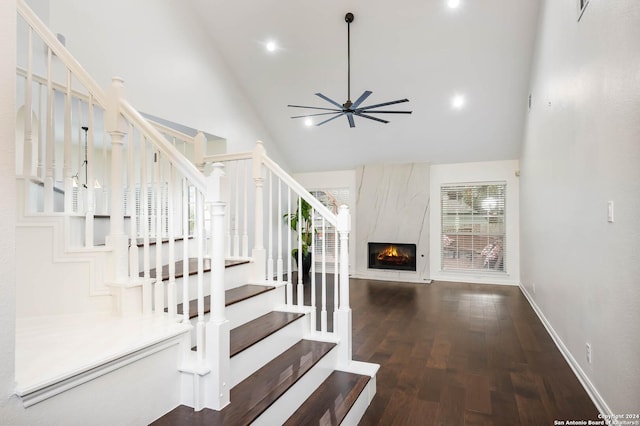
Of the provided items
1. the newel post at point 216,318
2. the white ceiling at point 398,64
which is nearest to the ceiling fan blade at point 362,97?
the white ceiling at point 398,64

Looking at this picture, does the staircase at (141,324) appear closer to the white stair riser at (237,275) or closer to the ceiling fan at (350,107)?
the white stair riser at (237,275)

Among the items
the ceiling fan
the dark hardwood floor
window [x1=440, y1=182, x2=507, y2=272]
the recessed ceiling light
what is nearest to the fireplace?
window [x1=440, y1=182, x2=507, y2=272]

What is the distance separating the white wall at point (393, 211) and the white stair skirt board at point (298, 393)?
4996 millimetres

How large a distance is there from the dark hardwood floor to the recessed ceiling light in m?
3.19

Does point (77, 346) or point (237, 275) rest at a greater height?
point (237, 275)

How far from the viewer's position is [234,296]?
253cm

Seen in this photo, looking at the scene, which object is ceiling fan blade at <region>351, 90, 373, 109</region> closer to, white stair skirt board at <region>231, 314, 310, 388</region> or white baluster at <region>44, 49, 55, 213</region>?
white stair skirt board at <region>231, 314, 310, 388</region>

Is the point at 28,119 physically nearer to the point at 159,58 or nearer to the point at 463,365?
the point at 159,58

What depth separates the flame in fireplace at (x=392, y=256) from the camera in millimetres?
7348

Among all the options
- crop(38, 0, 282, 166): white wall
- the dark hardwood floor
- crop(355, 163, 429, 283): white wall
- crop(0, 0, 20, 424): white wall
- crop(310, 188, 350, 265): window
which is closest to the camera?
crop(0, 0, 20, 424): white wall

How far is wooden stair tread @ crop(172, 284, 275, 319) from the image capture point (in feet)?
7.18

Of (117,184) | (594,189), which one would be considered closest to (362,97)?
(594,189)

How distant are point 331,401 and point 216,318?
914mm

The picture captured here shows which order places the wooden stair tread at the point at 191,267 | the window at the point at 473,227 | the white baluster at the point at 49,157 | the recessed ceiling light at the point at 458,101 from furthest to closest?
the window at the point at 473,227, the recessed ceiling light at the point at 458,101, the wooden stair tread at the point at 191,267, the white baluster at the point at 49,157
